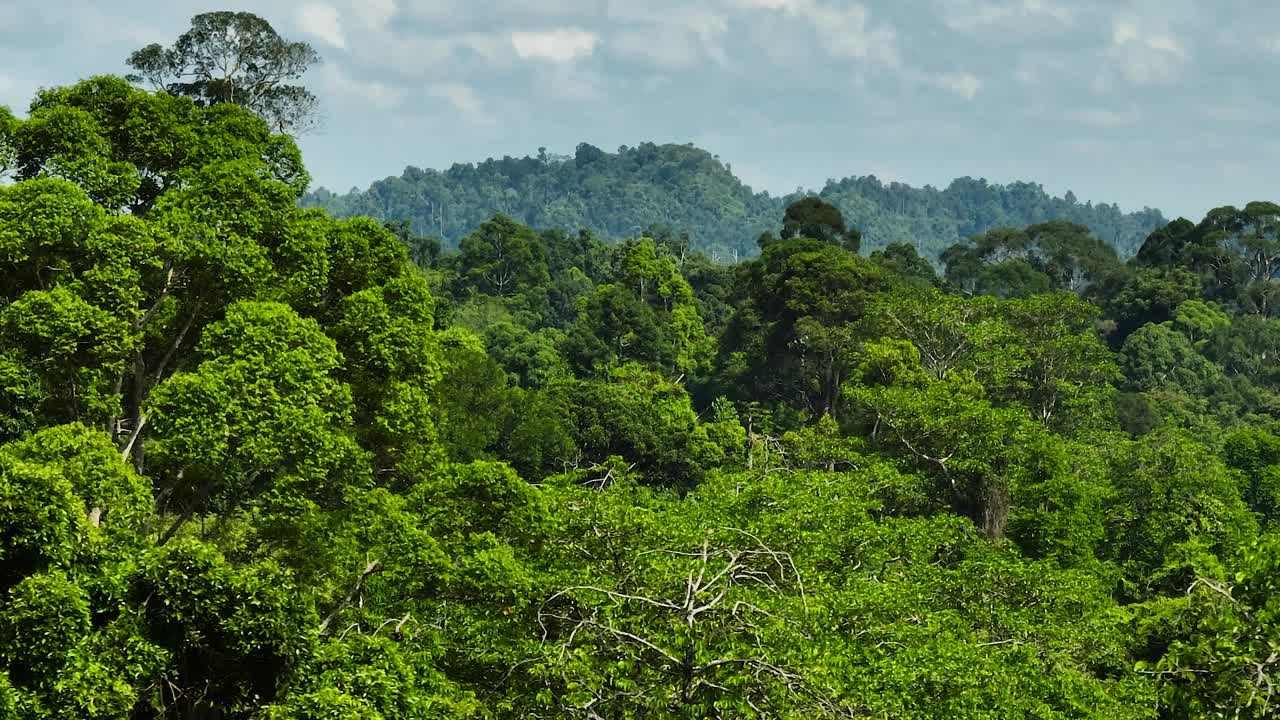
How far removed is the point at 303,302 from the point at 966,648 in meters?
9.57

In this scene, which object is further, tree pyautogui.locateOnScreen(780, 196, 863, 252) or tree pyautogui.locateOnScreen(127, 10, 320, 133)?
tree pyautogui.locateOnScreen(780, 196, 863, 252)

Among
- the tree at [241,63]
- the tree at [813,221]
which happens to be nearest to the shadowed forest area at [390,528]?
the tree at [241,63]

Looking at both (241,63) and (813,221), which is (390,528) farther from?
(813,221)

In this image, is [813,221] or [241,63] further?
[813,221]

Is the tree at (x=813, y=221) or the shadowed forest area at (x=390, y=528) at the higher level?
the tree at (x=813, y=221)

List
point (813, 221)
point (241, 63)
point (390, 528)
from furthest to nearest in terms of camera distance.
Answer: point (813, 221)
point (241, 63)
point (390, 528)

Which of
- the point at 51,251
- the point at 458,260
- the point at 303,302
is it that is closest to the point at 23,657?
the point at 51,251

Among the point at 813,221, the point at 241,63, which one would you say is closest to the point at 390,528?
the point at 241,63

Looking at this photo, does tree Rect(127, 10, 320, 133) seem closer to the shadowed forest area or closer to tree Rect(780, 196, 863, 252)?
the shadowed forest area

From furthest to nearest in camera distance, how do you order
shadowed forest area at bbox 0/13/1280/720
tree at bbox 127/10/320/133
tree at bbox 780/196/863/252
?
tree at bbox 780/196/863/252, tree at bbox 127/10/320/133, shadowed forest area at bbox 0/13/1280/720

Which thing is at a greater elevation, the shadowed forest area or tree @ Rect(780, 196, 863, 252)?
tree @ Rect(780, 196, 863, 252)

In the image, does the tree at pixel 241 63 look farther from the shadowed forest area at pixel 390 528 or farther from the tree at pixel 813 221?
the tree at pixel 813 221

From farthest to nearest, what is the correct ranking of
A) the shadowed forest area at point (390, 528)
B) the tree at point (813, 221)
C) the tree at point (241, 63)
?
the tree at point (813, 221), the tree at point (241, 63), the shadowed forest area at point (390, 528)

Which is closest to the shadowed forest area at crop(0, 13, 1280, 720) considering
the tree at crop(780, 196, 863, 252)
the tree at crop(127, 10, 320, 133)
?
the tree at crop(127, 10, 320, 133)
